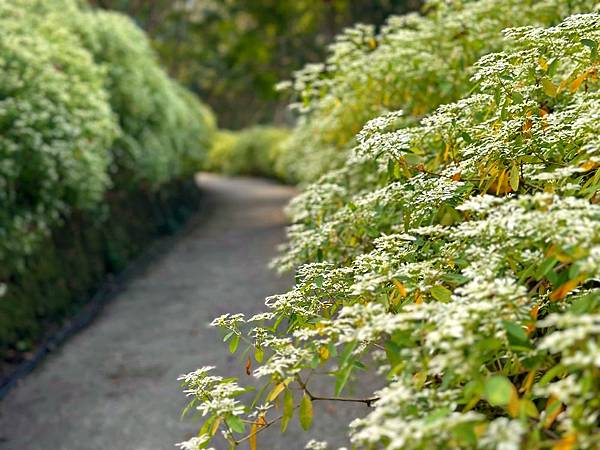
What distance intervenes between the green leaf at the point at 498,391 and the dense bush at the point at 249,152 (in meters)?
21.4

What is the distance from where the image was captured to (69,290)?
842 cm

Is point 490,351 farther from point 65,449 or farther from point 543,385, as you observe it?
point 65,449

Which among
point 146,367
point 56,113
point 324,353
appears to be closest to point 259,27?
point 56,113

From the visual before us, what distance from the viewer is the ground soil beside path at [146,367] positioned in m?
5.01

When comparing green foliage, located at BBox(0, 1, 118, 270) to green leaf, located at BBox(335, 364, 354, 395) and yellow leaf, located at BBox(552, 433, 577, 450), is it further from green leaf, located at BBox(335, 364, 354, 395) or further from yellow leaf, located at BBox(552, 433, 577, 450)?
yellow leaf, located at BBox(552, 433, 577, 450)

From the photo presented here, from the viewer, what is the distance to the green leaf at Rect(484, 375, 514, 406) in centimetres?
146

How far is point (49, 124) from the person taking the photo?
673cm

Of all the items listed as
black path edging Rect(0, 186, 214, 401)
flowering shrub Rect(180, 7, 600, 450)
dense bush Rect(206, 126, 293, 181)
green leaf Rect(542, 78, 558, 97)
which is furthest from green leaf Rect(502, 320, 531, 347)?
dense bush Rect(206, 126, 293, 181)

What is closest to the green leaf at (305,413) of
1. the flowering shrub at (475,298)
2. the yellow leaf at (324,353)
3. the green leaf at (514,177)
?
the flowering shrub at (475,298)

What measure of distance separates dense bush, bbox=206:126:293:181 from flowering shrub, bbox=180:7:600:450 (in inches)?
789

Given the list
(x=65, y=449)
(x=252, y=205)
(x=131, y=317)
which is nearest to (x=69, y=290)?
(x=131, y=317)

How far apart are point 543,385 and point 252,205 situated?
1797cm

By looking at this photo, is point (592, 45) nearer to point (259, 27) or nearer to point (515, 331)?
point (515, 331)

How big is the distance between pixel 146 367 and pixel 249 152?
2399 cm
